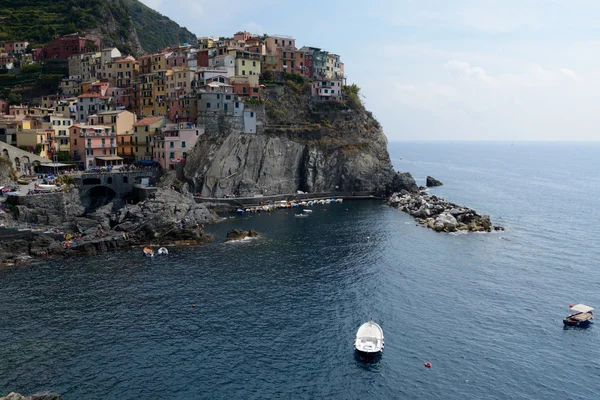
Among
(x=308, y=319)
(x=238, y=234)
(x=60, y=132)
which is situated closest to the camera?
(x=308, y=319)

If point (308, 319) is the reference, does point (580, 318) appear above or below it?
above

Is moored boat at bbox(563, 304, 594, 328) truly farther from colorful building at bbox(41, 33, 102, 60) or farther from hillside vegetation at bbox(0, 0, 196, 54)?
hillside vegetation at bbox(0, 0, 196, 54)

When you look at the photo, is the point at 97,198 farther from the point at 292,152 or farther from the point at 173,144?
the point at 292,152

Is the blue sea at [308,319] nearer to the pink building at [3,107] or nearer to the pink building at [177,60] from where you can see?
the pink building at [177,60]

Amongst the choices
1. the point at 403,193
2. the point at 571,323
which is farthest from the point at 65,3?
the point at 571,323

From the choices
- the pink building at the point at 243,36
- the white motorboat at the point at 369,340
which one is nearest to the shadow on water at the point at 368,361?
the white motorboat at the point at 369,340

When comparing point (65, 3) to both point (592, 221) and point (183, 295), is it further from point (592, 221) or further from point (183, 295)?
point (592, 221)

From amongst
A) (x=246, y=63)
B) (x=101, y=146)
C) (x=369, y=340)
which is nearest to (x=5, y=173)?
(x=101, y=146)
